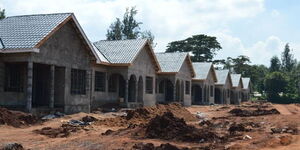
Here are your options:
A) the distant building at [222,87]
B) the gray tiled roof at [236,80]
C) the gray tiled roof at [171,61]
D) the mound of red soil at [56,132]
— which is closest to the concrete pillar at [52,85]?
the mound of red soil at [56,132]

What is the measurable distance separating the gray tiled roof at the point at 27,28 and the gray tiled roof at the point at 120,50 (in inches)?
323

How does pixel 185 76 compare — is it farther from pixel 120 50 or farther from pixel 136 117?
pixel 136 117

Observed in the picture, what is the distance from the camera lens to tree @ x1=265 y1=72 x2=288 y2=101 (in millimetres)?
69750

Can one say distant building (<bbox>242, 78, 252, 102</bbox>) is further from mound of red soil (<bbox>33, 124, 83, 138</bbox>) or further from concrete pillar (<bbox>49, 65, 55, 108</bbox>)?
mound of red soil (<bbox>33, 124, 83, 138</bbox>)

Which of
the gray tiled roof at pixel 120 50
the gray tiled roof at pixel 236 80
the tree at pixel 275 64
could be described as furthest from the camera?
the tree at pixel 275 64

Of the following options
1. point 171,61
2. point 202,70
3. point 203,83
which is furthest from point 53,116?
point 202,70

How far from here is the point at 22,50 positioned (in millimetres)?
18297

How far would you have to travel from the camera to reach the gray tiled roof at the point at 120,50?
94.4ft

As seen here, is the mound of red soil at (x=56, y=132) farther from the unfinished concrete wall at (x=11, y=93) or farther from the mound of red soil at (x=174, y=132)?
the unfinished concrete wall at (x=11, y=93)

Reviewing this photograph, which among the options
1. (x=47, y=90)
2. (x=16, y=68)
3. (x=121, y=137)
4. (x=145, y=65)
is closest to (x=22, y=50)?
(x=16, y=68)

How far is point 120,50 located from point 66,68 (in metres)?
8.57

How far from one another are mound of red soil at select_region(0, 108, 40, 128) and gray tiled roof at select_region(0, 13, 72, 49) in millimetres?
3107

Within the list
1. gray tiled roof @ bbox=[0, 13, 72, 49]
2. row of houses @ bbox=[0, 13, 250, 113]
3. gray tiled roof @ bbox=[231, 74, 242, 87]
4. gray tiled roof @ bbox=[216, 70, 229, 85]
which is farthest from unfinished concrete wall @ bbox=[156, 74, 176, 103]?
gray tiled roof @ bbox=[231, 74, 242, 87]

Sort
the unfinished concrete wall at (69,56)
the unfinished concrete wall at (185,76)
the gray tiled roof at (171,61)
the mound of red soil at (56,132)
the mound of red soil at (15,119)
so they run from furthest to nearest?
the unfinished concrete wall at (185,76)
the gray tiled roof at (171,61)
the unfinished concrete wall at (69,56)
the mound of red soil at (15,119)
the mound of red soil at (56,132)
